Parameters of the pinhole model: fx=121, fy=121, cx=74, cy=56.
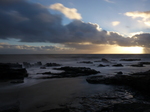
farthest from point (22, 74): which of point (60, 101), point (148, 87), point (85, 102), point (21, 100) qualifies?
point (148, 87)

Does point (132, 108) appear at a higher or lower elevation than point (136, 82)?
lower

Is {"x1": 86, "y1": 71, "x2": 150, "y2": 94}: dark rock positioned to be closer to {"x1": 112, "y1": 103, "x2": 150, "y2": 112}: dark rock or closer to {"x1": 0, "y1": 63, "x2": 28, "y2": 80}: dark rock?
{"x1": 112, "y1": 103, "x2": 150, "y2": 112}: dark rock

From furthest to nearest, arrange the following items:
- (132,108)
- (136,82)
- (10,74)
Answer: (10,74), (136,82), (132,108)

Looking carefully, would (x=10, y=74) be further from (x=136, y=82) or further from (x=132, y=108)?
(x=132, y=108)

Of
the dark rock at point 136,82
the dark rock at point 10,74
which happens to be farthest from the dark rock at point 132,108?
the dark rock at point 10,74

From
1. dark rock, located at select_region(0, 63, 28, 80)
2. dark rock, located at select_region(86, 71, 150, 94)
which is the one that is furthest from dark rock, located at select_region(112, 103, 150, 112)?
dark rock, located at select_region(0, 63, 28, 80)

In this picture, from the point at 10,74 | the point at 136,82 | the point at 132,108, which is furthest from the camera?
the point at 10,74

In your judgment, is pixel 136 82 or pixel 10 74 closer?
pixel 136 82

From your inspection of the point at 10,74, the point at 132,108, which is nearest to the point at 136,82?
the point at 132,108

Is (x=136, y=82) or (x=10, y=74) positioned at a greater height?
(x=136, y=82)

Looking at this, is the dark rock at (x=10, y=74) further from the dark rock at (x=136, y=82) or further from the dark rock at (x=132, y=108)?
the dark rock at (x=132, y=108)

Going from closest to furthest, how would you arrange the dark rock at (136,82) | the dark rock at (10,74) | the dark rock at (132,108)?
the dark rock at (132,108), the dark rock at (136,82), the dark rock at (10,74)

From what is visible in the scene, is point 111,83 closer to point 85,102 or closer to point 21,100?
point 85,102

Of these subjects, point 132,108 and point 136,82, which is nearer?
point 132,108
